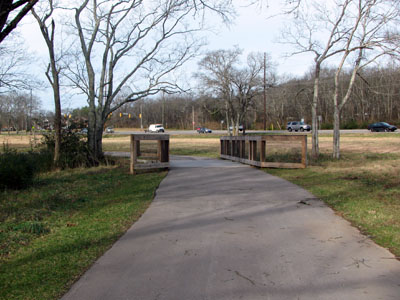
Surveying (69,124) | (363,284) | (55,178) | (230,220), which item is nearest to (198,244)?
(230,220)

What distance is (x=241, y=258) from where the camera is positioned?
16.2 ft

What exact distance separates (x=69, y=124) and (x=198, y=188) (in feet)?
31.2

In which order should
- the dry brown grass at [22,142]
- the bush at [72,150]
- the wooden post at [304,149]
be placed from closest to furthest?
the wooden post at [304,149] < the bush at [72,150] < the dry brown grass at [22,142]

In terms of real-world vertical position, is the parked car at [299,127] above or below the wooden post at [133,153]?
above

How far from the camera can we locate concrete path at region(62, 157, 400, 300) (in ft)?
12.9

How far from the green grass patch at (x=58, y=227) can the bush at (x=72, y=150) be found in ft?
13.3

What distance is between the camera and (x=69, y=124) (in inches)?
703

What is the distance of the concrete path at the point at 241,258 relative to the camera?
12.9 feet

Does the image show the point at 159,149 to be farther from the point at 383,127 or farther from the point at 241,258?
the point at 383,127

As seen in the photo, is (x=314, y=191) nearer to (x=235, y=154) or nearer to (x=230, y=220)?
(x=230, y=220)

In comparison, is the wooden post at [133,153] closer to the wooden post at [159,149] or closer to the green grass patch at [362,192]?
the wooden post at [159,149]

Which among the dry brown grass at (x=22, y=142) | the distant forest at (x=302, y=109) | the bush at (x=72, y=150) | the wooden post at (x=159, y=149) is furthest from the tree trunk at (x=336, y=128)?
the distant forest at (x=302, y=109)

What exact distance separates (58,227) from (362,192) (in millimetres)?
7257

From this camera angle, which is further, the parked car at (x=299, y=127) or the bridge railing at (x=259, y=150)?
the parked car at (x=299, y=127)
